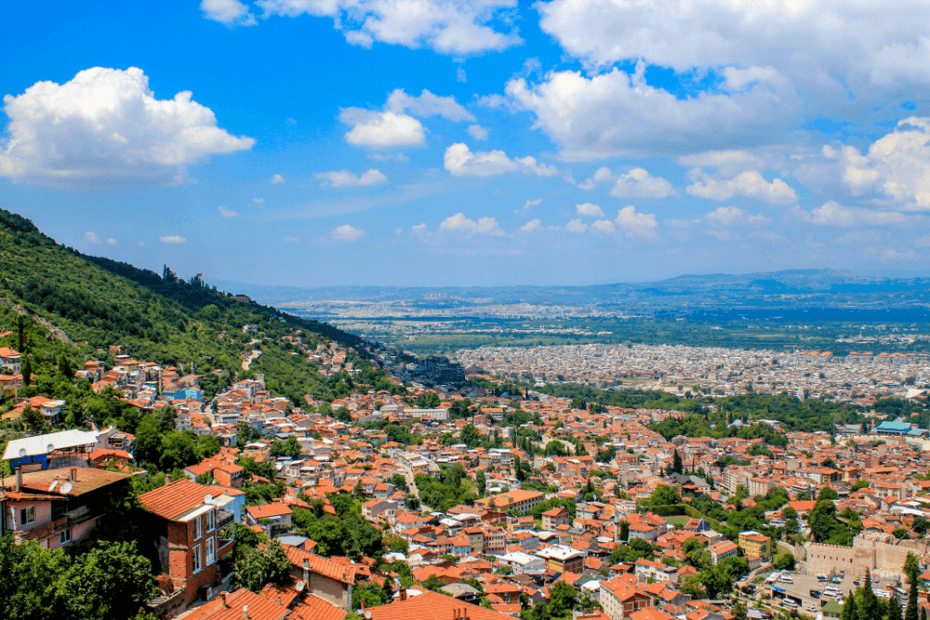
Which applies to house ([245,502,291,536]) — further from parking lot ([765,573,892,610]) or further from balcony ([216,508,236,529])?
parking lot ([765,573,892,610])

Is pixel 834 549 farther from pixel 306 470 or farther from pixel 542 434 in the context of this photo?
pixel 542 434

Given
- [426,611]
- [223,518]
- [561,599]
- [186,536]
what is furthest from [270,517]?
[561,599]

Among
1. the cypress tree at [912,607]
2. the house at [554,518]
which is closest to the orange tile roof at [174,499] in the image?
the cypress tree at [912,607]

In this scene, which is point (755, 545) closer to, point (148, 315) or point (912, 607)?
point (912, 607)

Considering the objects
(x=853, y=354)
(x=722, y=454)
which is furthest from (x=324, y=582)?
(x=853, y=354)

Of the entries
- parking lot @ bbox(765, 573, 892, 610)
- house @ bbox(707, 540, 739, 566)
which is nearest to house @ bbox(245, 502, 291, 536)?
house @ bbox(707, 540, 739, 566)

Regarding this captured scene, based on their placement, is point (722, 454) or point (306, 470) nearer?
point (306, 470)
